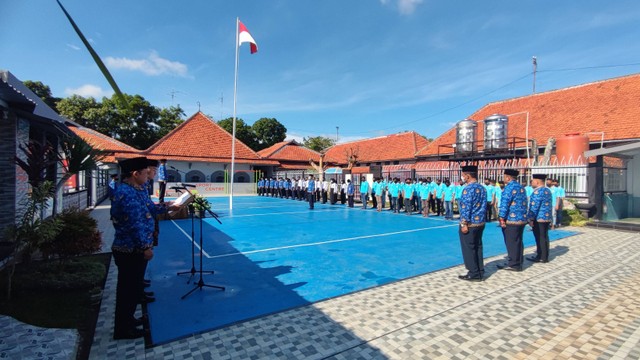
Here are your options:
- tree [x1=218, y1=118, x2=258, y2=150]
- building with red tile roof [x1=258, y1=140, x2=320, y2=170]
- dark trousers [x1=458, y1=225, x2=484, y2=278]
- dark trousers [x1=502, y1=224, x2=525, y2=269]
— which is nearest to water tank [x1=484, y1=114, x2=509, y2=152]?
dark trousers [x1=502, y1=224, x2=525, y2=269]

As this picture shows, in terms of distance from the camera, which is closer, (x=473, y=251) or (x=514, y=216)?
(x=473, y=251)

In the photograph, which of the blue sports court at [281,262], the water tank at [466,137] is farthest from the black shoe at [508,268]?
the water tank at [466,137]

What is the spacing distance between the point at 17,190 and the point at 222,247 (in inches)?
150

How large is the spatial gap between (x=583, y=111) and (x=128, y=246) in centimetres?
2193

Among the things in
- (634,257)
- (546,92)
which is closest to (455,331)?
(634,257)

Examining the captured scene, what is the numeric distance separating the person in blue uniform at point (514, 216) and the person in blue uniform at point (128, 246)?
18.5 feet

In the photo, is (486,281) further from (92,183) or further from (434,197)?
(92,183)

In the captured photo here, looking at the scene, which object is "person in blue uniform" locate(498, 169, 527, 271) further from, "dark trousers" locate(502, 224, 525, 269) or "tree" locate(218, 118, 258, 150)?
"tree" locate(218, 118, 258, 150)

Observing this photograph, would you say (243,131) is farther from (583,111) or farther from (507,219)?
(507,219)

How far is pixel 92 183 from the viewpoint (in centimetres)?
1617

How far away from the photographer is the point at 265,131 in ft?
145

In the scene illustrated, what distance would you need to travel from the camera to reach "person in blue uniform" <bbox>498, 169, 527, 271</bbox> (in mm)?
5914

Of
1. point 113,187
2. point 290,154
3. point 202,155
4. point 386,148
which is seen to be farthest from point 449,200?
point 290,154

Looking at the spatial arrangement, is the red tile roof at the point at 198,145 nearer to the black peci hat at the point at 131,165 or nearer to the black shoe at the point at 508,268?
the black peci hat at the point at 131,165
